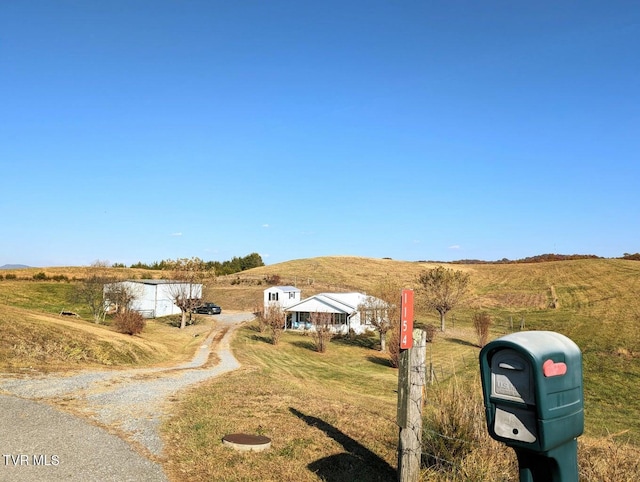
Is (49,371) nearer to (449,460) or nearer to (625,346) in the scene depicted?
(449,460)

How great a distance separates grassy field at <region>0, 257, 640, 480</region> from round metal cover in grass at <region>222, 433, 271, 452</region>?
0.64ft

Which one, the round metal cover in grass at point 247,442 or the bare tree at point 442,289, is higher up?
the bare tree at point 442,289

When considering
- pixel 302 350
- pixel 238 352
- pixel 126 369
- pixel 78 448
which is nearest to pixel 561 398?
pixel 78 448

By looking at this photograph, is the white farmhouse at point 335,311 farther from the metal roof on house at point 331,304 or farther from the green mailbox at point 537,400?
the green mailbox at point 537,400

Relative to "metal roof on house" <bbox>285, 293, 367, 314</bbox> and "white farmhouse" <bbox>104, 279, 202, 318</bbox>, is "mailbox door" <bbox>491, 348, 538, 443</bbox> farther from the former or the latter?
"white farmhouse" <bbox>104, 279, 202, 318</bbox>

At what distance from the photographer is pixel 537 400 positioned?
3.04 m

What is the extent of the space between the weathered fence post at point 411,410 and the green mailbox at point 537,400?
99.9 inches

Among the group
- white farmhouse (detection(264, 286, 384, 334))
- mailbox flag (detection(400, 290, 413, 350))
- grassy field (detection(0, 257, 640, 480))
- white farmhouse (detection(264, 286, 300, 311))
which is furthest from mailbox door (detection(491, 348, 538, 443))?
white farmhouse (detection(264, 286, 300, 311))

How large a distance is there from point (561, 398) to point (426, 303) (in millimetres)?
53936

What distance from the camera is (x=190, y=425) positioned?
8.90 m

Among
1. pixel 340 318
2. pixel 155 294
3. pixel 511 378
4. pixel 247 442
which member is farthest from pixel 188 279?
pixel 511 378

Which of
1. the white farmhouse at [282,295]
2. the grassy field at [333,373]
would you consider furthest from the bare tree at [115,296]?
the white farmhouse at [282,295]

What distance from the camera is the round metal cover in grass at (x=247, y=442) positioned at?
7352 millimetres

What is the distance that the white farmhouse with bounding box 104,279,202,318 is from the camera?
4831 centimetres
